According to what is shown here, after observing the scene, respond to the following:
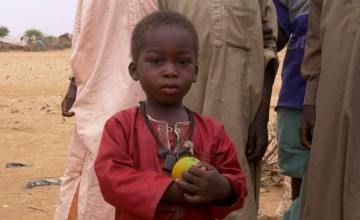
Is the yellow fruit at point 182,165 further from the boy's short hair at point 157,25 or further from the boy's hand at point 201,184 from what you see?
the boy's short hair at point 157,25

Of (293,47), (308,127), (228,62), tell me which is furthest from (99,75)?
(293,47)

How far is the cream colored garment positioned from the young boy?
61 centimetres

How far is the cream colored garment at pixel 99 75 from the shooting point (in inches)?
124

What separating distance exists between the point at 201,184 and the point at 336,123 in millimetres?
833

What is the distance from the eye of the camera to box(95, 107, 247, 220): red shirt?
227 centimetres

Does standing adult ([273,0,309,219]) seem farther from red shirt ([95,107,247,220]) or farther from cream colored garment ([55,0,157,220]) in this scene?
red shirt ([95,107,247,220])

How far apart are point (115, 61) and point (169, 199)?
1115mm

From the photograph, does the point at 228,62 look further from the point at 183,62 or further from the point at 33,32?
the point at 33,32

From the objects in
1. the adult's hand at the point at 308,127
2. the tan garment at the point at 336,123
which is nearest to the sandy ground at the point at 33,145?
the adult's hand at the point at 308,127

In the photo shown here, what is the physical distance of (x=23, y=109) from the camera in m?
12.5

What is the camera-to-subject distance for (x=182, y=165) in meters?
2.27

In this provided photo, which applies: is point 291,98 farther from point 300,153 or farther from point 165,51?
point 165,51

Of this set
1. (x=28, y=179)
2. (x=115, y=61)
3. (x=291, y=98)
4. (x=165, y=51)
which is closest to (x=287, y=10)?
(x=291, y=98)

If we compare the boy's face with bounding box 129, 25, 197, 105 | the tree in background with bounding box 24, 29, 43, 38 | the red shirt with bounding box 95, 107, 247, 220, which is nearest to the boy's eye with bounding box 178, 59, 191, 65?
the boy's face with bounding box 129, 25, 197, 105
